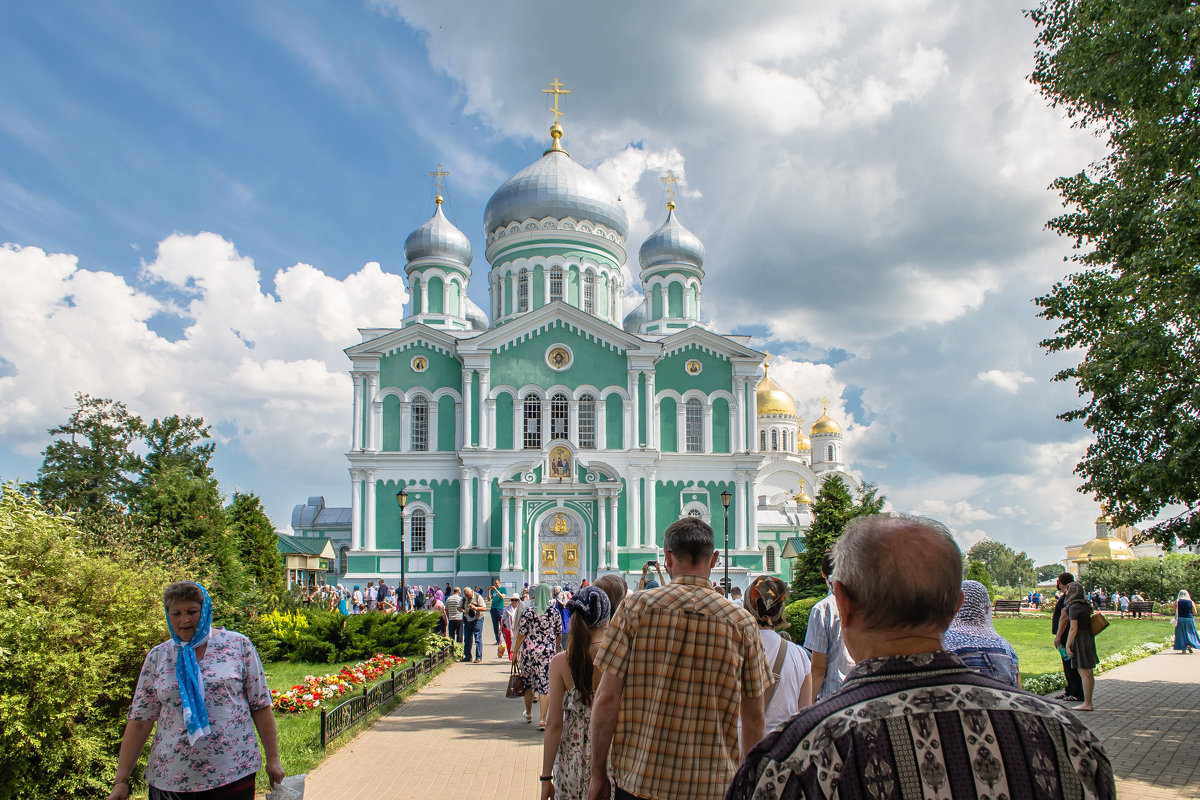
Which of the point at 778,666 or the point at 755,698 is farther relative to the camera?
the point at 778,666

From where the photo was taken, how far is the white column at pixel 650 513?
36281 mm

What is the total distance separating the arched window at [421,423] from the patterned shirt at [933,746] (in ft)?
119

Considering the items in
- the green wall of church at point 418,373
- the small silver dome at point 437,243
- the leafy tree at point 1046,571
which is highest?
the small silver dome at point 437,243

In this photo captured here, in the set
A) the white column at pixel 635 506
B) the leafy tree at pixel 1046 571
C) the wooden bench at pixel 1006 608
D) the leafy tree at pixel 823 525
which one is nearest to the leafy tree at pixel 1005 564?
the leafy tree at pixel 1046 571

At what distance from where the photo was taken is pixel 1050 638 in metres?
23.8

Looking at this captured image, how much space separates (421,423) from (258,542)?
16.2m

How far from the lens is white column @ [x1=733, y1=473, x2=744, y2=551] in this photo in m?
37.3

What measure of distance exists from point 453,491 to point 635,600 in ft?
110

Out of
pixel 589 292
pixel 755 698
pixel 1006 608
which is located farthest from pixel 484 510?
pixel 755 698

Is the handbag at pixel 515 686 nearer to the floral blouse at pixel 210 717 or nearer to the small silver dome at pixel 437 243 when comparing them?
the floral blouse at pixel 210 717

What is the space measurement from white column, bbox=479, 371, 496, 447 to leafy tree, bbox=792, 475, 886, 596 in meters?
18.0

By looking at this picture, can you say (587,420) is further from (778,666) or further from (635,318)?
(778,666)

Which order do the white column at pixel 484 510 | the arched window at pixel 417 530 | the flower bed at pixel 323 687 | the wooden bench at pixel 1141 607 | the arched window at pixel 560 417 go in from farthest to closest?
1. the arched window at pixel 560 417
2. the wooden bench at pixel 1141 607
3. the arched window at pixel 417 530
4. the white column at pixel 484 510
5. the flower bed at pixel 323 687

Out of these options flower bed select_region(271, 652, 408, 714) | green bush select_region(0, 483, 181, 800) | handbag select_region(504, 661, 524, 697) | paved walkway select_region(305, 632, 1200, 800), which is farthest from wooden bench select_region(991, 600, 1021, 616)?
green bush select_region(0, 483, 181, 800)
